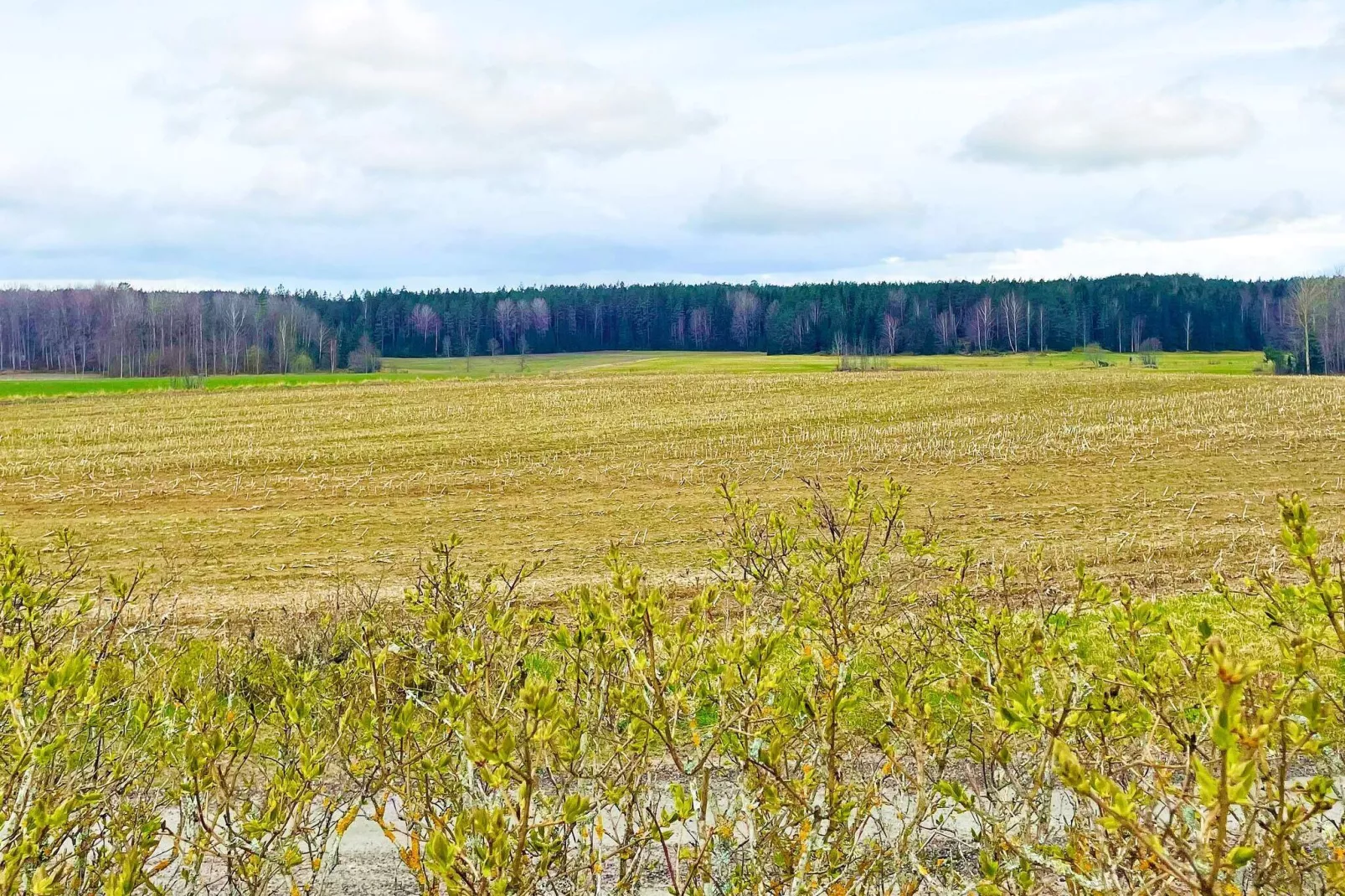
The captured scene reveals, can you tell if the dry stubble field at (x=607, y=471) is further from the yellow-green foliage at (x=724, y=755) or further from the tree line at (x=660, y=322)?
the tree line at (x=660, y=322)

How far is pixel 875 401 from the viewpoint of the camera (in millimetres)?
43812

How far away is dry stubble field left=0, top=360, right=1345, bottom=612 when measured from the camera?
1570 cm

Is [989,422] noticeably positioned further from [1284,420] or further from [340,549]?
[340,549]

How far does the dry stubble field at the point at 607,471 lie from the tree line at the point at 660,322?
5150 centimetres

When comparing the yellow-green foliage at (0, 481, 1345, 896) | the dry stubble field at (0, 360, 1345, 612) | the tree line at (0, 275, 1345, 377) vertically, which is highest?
the tree line at (0, 275, 1345, 377)

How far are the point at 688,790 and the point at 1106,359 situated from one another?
8951cm

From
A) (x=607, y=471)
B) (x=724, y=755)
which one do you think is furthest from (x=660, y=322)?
(x=724, y=755)

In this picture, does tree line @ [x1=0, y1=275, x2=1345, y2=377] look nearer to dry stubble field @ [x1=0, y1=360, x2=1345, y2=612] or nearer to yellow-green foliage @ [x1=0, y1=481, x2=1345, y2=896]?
dry stubble field @ [x1=0, y1=360, x2=1345, y2=612]

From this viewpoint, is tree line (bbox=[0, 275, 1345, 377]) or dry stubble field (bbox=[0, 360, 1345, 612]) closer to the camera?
dry stubble field (bbox=[0, 360, 1345, 612])

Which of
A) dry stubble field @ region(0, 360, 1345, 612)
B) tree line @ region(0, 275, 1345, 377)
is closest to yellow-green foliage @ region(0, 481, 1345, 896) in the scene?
dry stubble field @ region(0, 360, 1345, 612)

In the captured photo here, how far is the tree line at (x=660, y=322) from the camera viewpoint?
96.8 metres

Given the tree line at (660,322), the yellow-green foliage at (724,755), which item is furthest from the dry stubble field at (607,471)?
the tree line at (660,322)

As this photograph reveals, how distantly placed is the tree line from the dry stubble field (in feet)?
169

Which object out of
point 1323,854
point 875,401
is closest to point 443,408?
point 875,401
